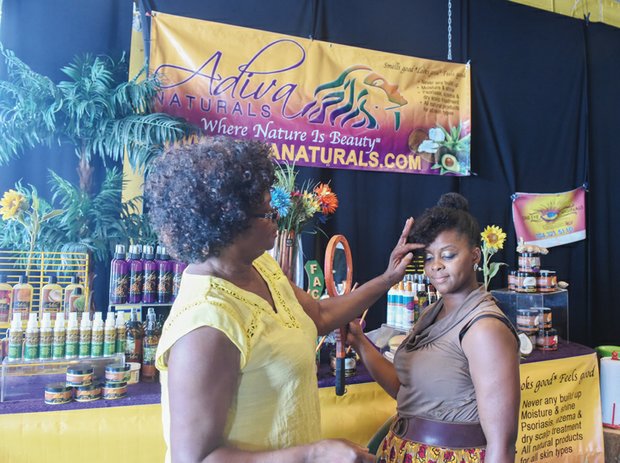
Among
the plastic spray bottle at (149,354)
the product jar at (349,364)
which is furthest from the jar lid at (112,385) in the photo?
the product jar at (349,364)

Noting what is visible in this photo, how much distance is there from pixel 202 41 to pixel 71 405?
2155 mm

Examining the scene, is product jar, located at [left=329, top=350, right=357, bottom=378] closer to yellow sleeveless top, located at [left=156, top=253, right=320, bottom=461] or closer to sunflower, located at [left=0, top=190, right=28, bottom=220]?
yellow sleeveless top, located at [left=156, top=253, right=320, bottom=461]

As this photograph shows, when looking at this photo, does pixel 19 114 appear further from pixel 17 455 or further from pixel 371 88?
pixel 371 88

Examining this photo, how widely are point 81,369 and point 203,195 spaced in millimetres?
1222

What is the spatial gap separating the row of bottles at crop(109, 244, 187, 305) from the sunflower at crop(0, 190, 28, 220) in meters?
0.47

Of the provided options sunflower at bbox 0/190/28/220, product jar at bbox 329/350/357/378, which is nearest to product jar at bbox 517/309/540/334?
product jar at bbox 329/350/357/378

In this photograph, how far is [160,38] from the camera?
282 centimetres

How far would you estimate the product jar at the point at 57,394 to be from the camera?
1648 millimetres

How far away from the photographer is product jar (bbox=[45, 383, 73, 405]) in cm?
165

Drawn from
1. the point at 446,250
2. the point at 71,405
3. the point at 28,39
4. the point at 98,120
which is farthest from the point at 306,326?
the point at 28,39

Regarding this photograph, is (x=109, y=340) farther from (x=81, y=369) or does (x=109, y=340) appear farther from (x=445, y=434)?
(x=445, y=434)

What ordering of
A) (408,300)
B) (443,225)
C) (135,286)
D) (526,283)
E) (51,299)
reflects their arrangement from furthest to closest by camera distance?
(526,283)
(408,300)
(135,286)
(51,299)
(443,225)

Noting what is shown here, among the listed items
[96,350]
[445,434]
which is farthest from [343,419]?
[96,350]

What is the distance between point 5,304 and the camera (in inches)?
75.4
